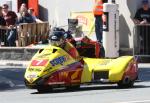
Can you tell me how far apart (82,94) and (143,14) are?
8.90m

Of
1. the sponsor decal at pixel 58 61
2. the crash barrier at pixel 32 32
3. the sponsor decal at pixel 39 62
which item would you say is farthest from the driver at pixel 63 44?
the crash barrier at pixel 32 32

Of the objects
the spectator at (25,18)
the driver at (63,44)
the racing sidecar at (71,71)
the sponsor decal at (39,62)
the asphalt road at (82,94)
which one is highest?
the spectator at (25,18)

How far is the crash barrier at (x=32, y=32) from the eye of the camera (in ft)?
82.3

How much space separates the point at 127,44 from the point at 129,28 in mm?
558

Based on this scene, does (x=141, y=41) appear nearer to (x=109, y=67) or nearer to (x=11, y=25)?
(x=11, y=25)

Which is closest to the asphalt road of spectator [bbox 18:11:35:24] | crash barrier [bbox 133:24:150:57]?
crash barrier [bbox 133:24:150:57]

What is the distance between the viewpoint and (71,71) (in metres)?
15.6

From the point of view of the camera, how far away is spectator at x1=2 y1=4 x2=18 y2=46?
2527 centimetres

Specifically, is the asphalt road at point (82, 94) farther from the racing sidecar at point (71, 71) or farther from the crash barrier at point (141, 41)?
the crash barrier at point (141, 41)

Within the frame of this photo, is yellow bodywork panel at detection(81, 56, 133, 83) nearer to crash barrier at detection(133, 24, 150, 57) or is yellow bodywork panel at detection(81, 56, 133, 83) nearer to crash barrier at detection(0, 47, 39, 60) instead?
crash barrier at detection(133, 24, 150, 57)

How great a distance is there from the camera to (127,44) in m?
24.1

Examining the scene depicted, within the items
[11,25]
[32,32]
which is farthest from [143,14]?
[11,25]

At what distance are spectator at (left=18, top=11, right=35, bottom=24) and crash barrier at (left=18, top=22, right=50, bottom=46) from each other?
304mm

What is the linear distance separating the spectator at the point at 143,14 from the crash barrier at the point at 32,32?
3.82 meters
